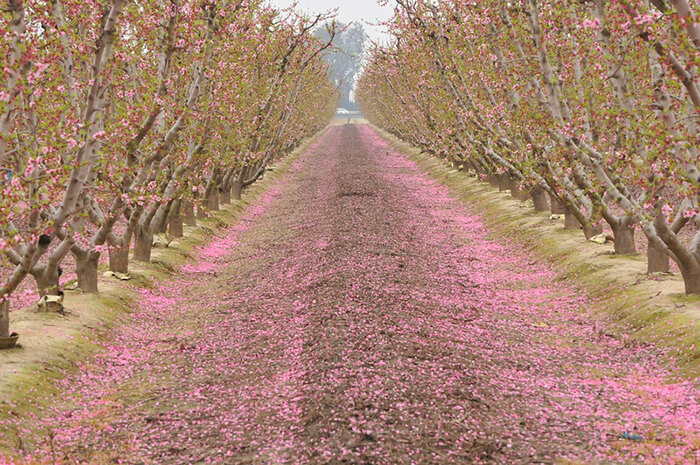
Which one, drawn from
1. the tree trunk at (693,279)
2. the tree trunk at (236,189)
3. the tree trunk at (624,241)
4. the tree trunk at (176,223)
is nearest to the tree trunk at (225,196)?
the tree trunk at (236,189)

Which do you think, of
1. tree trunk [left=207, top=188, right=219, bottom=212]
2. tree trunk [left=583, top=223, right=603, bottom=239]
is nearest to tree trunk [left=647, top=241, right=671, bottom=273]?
tree trunk [left=583, top=223, right=603, bottom=239]

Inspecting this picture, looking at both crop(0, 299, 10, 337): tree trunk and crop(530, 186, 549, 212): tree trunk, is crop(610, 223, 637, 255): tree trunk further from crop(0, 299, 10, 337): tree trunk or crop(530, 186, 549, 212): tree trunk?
crop(0, 299, 10, 337): tree trunk

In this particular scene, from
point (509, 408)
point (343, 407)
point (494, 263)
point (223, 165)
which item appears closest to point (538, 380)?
point (509, 408)

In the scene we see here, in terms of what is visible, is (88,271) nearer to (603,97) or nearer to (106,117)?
(106,117)

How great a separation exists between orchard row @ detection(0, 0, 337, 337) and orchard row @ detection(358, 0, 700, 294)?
7459 mm

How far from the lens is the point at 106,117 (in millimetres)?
18734

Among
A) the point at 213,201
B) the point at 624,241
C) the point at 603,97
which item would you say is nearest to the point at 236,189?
the point at 213,201

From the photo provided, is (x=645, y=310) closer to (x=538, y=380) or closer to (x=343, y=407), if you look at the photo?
(x=538, y=380)

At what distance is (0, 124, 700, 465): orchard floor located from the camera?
9047mm

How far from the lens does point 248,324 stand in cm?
1505

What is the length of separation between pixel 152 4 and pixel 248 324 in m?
8.65

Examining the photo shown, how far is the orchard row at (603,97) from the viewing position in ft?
37.5

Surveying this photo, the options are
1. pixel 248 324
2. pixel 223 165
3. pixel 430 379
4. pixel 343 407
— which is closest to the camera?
pixel 343 407

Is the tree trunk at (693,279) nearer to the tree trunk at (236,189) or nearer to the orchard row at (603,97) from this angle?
the orchard row at (603,97)
